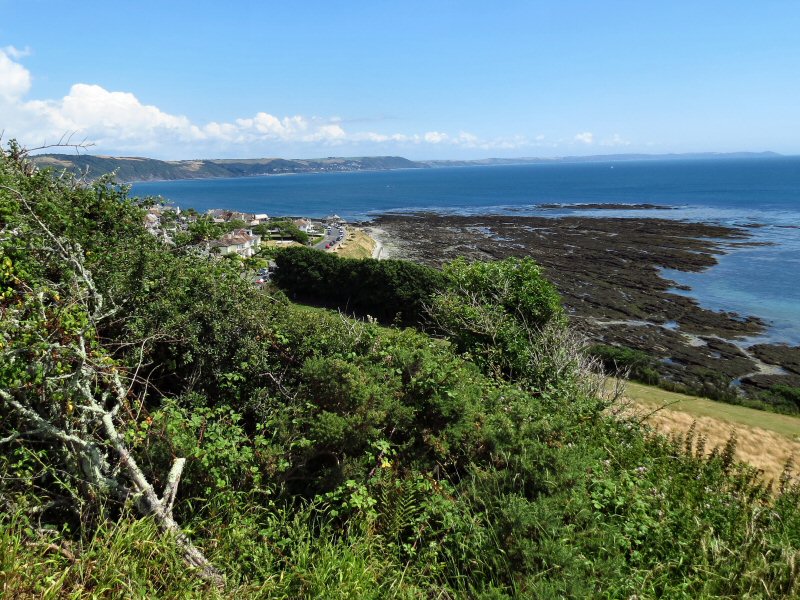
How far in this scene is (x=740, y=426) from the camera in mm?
14922

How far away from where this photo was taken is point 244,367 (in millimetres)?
5035

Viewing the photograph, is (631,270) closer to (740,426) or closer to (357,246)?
(357,246)

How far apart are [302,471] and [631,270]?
135ft

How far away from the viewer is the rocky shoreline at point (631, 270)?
957 inches

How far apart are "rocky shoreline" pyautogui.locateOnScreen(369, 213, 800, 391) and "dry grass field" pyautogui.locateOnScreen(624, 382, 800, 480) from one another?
521 cm

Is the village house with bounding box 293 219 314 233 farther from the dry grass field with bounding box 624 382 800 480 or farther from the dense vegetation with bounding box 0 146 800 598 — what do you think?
the dense vegetation with bounding box 0 146 800 598

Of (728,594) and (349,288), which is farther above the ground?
(728,594)

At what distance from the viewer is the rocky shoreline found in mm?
24297

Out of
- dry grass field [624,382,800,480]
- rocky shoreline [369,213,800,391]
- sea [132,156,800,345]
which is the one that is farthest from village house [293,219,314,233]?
dry grass field [624,382,800,480]

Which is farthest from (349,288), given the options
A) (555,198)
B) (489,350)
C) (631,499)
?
(555,198)

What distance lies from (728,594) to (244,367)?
170 inches

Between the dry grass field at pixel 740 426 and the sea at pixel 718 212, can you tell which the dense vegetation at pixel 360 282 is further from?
the sea at pixel 718 212

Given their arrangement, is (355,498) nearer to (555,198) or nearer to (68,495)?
(68,495)

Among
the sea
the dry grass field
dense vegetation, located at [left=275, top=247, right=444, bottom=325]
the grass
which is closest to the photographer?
the dry grass field
